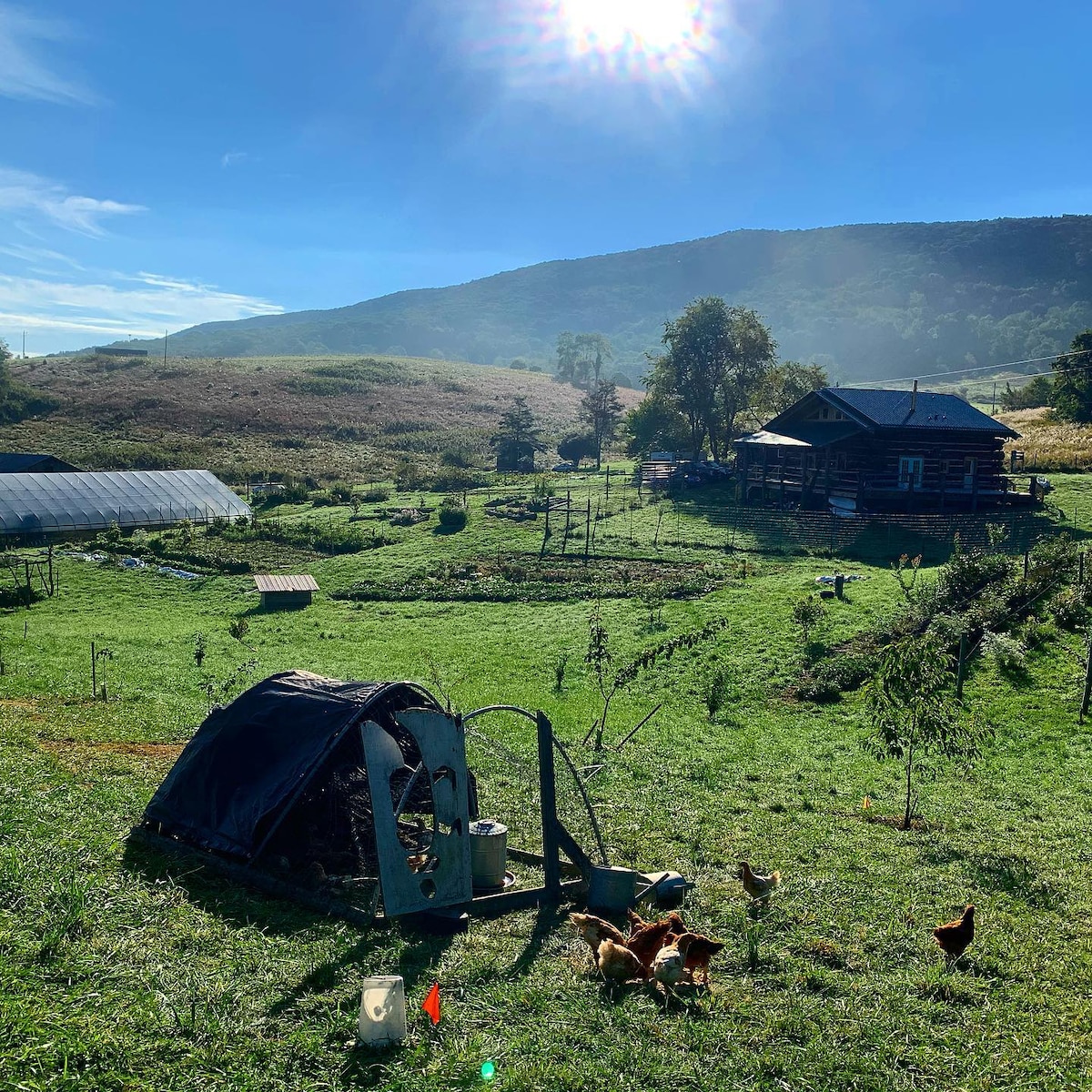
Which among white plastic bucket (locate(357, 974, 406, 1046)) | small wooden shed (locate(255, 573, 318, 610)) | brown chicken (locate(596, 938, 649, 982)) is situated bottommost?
small wooden shed (locate(255, 573, 318, 610))

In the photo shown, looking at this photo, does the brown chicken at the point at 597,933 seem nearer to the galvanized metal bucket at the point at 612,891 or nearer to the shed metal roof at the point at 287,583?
the galvanized metal bucket at the point at 612,891

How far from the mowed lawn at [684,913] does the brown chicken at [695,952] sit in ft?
0.64

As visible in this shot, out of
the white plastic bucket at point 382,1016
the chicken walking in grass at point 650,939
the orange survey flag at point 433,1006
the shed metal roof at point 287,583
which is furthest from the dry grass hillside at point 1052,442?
the white plastic bucket at point 382,1016

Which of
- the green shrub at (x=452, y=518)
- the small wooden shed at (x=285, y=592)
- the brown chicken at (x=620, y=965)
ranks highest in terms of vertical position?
the green shrub at (x=452, y=518)

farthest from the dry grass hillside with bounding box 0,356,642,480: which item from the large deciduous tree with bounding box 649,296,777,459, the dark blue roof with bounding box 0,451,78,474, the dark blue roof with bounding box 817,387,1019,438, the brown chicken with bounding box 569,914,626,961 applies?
the brown chicken with bounding box 569,914,626,961

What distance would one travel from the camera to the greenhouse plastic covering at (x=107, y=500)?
149 feet

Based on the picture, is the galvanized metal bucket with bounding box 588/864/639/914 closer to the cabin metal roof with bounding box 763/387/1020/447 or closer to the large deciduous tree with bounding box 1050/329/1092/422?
the cabin metal roof with bounding box 763/387/1020/447

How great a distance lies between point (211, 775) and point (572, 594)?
2299 centimetres

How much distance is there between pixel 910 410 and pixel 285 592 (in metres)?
31.4

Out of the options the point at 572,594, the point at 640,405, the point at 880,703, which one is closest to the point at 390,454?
the point at 640,405

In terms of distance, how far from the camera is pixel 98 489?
49.8 metres

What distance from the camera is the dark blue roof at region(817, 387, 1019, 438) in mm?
43375

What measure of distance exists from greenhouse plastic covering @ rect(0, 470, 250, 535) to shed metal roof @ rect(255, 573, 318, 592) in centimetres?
1751

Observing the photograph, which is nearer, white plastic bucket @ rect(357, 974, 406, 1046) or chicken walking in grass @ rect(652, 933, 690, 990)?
white plastic bucket @ rect(357, 974, 406, 1046)
